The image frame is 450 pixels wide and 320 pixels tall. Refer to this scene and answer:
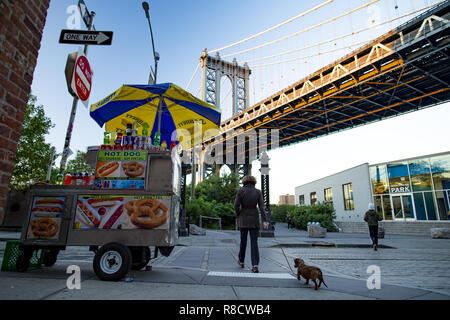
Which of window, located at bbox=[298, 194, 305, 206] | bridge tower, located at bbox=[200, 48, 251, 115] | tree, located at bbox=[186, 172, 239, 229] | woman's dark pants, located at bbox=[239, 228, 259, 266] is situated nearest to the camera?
woman's dark pants, located at bbox=[239, 228, 259, 266]

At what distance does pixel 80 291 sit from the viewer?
244 centimetres

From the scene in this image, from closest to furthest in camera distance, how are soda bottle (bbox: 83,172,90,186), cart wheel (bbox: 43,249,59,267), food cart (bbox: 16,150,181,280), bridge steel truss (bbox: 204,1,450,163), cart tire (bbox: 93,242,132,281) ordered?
cart tire (bbox: 93,242,132,281) → food cart (bbox: 16,150,181,280) → soda bottle (bbox: 83,172,90,186) → cart wheel (bbox: 43,249,59,267) → bridge steel truss (bbox: 204,1,450,163)

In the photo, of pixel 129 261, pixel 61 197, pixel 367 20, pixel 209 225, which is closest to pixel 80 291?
pixel 129 261

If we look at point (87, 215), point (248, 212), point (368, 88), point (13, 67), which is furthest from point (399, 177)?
point (13, 67)

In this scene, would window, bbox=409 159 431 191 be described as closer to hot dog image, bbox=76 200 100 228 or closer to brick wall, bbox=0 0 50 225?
hot dog image, bbox=76 200 100 228

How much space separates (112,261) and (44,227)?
3.58ft

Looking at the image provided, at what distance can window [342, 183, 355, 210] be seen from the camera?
25.7m

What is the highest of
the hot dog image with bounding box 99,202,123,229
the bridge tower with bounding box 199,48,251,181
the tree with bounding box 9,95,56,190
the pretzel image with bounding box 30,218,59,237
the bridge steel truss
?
the bridge tower with bounding box 199,48,251,181

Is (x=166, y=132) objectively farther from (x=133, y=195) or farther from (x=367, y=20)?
(x=367, y=20)

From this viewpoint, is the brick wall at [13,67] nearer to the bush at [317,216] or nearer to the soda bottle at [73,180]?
the soda bottle at [73,180]

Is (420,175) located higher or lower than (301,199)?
higher

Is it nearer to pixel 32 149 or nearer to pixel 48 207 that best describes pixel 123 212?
pixel 48 207

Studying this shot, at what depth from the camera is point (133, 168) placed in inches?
134

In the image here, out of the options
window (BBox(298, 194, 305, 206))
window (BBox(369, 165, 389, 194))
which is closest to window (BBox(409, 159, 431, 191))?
window (BBox(369, 165, 389, 194))
